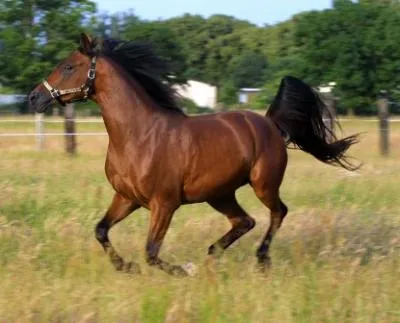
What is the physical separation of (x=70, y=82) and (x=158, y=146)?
880mm

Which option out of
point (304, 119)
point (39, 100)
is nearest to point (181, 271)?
point (39, 100)

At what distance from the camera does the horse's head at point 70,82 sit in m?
6.48

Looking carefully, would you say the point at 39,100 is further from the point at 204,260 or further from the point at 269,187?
the point at 269,187

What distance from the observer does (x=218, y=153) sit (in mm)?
6734

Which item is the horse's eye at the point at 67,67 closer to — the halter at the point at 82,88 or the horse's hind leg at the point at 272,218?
the halter at the point at 82,88

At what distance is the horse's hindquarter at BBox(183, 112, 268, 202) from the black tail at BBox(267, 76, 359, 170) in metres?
0.68

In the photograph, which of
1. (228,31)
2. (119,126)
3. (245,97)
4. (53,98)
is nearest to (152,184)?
(119,126)

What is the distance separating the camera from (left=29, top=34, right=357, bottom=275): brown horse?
6.34 meters

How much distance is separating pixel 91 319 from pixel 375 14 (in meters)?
29.9

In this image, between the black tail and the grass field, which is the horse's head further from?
the black tail

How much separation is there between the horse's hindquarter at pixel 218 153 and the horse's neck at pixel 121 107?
347 mm

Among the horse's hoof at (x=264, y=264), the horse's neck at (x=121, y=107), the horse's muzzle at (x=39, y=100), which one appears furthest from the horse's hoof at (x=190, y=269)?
the horse's muzzle at (x=39, y=100)

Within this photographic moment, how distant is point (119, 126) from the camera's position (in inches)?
256

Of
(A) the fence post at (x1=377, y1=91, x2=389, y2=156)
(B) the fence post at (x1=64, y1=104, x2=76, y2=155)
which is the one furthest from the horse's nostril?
(A) the fence post at (x1=377, y1=91, x2=389, y2=156)
